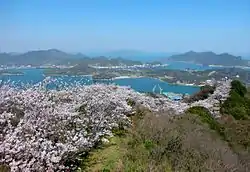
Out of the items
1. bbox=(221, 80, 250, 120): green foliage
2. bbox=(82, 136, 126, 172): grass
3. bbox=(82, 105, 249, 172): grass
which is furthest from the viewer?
bbox=(221, 80, 250, 120): green foliage

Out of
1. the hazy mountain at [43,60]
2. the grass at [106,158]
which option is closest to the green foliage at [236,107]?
the grass at [106,158]

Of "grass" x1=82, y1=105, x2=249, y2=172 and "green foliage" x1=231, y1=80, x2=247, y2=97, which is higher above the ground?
"grass" x1=82, y1=105, x2=249, y2=172

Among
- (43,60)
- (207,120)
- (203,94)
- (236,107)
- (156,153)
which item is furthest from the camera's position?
(43,60)

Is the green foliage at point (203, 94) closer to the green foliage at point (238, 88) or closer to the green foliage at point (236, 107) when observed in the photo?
the green foliage at point (238, 88)

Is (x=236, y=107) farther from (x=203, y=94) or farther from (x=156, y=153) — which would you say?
(x=156, y=153)

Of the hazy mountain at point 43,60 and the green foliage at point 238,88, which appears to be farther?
the hazy mountain at point 43,60

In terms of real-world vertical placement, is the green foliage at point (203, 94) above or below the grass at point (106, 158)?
below

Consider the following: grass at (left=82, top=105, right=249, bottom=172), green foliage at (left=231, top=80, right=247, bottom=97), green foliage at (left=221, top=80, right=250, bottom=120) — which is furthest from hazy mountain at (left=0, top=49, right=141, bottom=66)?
grass at (left=82, top=105, right=249, bottom=172)

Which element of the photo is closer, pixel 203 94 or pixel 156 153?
pixel 156 153

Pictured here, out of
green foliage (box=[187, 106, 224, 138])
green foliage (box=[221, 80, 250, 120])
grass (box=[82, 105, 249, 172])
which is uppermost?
grass (box=[82, 105, 249, 172])

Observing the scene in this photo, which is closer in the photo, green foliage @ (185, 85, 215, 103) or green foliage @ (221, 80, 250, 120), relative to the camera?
green foliage @ (221, 80, 250, 120)

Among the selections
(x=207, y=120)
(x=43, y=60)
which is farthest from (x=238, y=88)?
(x=43, y=60)

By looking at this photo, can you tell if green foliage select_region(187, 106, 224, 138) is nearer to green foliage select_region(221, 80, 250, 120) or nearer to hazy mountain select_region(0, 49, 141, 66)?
green foliage select_region(221, 80, 250, 120)
